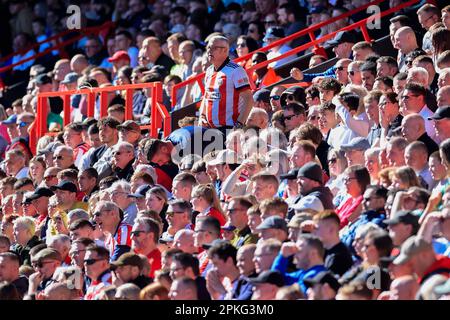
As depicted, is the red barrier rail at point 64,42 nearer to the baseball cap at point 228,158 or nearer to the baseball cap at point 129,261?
the baseball cap at point 228,158

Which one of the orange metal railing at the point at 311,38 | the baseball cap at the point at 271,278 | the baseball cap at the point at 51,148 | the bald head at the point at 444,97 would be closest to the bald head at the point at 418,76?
the bald head at the point at 444,97

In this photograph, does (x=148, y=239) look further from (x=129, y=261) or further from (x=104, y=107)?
(x=104, y=107)

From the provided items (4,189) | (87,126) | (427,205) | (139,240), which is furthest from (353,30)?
(427,205)

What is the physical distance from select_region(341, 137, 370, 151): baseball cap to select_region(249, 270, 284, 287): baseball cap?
2564 mm

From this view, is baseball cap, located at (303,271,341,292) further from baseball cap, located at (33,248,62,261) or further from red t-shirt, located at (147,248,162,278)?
baseball cap, located at (33,248,62,261)

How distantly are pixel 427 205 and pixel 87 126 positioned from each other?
677 cm

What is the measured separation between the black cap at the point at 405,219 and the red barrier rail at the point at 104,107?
6.02 metres

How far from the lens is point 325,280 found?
9.58 meters

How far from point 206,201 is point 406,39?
133 inches

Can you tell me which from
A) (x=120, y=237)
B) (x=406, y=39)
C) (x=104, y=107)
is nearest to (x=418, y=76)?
(x=406, y=39)

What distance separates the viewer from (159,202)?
42.7ft

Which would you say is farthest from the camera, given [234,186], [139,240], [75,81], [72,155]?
[75,81]
